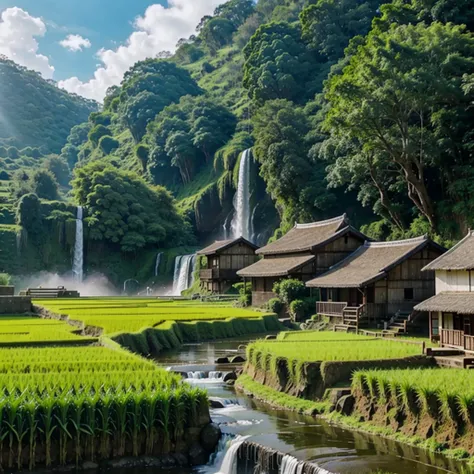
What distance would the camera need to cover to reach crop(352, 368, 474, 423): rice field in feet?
54.7

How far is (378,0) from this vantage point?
8912 centimetres

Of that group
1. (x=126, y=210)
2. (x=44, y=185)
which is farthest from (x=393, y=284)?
(x=44, y=185)

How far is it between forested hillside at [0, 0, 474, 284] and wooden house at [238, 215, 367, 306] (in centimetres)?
622

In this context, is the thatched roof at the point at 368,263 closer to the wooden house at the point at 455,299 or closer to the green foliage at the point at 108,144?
the wooden house at the point at 455,299

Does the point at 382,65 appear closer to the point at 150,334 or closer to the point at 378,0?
the point at 150,334

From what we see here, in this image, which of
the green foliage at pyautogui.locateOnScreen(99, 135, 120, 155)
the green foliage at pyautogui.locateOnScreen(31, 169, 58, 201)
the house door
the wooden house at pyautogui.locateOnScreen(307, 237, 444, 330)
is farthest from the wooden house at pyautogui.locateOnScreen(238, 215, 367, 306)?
the green foliage at pyautogui.locateOnScreen(99, 135, 120, 155)

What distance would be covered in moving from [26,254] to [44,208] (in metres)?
7.58

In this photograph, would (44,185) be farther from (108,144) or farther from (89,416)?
(89,416)

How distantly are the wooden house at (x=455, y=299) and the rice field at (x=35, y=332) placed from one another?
1719 cm

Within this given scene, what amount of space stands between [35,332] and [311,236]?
25.9 m

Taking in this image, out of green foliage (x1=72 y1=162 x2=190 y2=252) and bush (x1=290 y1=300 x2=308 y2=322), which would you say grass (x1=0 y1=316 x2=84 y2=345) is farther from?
green foliage (x1=72 y1=162 x2=190 y2=252)

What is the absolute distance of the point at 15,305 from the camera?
4997 cm

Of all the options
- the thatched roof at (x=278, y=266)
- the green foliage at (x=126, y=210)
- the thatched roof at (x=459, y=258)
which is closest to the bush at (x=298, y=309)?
the thatched roof at (x=278, y=266)

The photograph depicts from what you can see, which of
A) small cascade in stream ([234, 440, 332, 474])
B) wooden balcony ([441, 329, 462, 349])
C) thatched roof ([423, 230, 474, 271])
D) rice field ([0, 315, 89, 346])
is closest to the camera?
small cascade in stream ([234, 440, 332, 474])
